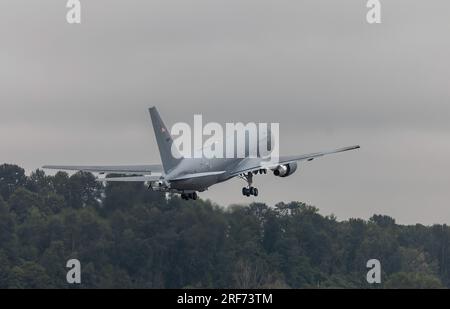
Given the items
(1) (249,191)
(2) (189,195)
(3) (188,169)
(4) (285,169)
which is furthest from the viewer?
(4) (285,169)

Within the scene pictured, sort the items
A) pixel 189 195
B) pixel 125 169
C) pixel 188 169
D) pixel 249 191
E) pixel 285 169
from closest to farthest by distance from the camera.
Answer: pixel 188 169 → pixel 189 195 → pixel 125 169 → pixel 249 191 → pixel 285 169

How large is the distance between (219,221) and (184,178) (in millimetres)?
23541

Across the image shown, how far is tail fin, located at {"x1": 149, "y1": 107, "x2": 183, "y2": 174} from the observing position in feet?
566

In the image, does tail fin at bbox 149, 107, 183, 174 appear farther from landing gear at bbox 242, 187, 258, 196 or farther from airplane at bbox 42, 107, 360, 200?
landing gear at bbox 242, 187, 258, 196

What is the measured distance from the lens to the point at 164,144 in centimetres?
17388

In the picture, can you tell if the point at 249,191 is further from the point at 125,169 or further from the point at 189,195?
the point at 125,169

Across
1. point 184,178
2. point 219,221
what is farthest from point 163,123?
point 219,221

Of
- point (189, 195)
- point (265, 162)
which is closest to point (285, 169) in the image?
point (265, 162)

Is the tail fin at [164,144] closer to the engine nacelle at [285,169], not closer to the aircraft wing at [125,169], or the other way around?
the aircraft wing at [125,169]

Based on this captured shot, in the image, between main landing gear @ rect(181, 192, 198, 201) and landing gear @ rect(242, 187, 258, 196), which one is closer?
main landing gear @ rect(181, 192, 198, 201)

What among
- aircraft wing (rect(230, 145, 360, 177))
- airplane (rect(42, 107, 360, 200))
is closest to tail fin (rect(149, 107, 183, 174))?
airplane (rect(42, 107, 360, 200))

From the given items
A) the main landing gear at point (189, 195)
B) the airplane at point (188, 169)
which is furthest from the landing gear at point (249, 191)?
the main landing gear at point (189, 195)

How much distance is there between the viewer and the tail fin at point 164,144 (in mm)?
172500

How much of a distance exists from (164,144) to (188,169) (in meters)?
3.82
